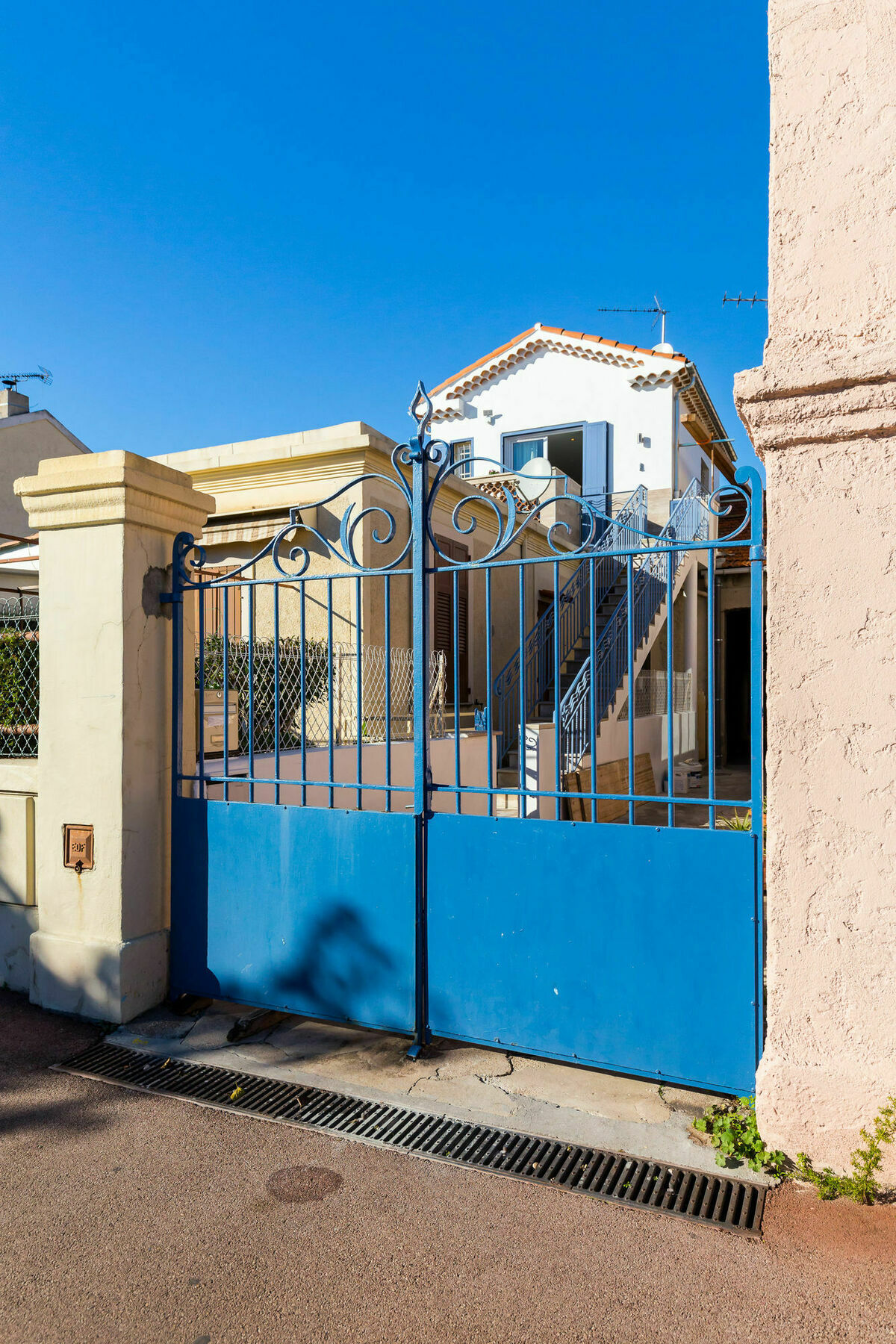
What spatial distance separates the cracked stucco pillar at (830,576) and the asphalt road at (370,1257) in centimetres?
54

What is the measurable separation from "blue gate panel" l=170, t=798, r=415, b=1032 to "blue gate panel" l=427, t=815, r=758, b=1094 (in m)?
0.20

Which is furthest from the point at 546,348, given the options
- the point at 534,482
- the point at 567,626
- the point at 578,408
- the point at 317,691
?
the point at 317,691

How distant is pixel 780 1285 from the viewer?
99.4 inches

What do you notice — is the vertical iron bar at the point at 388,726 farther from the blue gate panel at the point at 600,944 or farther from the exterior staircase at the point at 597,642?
the exterior staircase at the point at 597,642

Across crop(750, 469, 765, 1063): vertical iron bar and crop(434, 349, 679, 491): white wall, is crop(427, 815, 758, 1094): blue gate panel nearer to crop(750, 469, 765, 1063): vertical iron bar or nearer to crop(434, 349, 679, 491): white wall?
crop(750, 469, 765, 1063): vertical iron bar

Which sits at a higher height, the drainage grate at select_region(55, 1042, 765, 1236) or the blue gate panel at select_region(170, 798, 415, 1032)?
the blue gate panel at select_region(170, 798, 415, 1032)

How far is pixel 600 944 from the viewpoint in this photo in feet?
12.1

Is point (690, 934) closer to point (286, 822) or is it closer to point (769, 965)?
point (769, 965)

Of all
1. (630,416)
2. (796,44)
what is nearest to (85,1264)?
(796,44)

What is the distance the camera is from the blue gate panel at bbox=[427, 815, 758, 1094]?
3.46 m

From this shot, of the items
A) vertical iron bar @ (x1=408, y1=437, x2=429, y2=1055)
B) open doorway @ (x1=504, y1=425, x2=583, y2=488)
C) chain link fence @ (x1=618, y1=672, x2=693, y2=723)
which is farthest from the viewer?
open doorway @ (x1=504, y1=425, x2=583, y2=488)

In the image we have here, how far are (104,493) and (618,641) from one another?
29.2 feet

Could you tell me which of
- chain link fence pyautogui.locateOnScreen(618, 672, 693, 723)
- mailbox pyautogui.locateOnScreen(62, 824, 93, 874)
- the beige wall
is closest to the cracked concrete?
mailbox pyautogui.locateOnScreen(62, 824, 93, 874)

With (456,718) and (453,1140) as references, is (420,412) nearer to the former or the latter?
(456,718)
